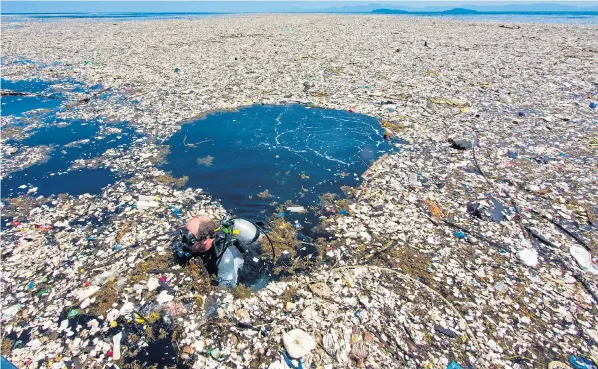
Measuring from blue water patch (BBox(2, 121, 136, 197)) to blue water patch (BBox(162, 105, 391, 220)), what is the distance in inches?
62.1

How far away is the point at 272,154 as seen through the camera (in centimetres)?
854

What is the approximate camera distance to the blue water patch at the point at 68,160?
23.0 feet

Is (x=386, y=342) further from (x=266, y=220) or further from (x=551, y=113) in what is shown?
(x=551, y=113)

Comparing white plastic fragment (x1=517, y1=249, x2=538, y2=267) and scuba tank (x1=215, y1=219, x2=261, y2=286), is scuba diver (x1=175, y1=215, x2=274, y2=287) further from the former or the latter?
white plastic fragment (x1=517, y1=249, x2=538, y2=267)

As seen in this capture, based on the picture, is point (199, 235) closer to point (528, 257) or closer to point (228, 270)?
point (228, 270)

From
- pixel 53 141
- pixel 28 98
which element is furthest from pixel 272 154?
pixel 28 98

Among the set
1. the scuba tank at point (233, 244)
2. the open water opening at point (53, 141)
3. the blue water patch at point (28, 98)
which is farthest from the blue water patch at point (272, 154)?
the blue water patch at point (28, 98)

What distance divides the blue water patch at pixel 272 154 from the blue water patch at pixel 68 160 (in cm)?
158

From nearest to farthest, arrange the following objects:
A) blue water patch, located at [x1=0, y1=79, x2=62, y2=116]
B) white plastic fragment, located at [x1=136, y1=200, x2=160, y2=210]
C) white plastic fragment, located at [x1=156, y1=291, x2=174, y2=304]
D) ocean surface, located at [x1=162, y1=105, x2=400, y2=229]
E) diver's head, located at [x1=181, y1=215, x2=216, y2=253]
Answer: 1. white plastic fragment, located at [x1=156, y1=291, x2=174, y2=304]
2. diver's head, located at [x1=181, y1=215, x2=216, y2=253]
3. white plastic fragment, located at [x1=136, y1=200, x2=160, y2=210]
4. ocean surface, located at [x1=162, y1=105, x2=400, y2=229]
5. blue water patch, located at [x1=0, y1=79, x2=62, y2=116]

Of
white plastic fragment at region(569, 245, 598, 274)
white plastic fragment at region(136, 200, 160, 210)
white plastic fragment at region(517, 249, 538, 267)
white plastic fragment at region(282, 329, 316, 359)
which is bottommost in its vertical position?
white plastic fragment at region(282, 329, 316, 359)

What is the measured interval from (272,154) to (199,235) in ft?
13.0

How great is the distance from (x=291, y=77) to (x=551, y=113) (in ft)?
33.8

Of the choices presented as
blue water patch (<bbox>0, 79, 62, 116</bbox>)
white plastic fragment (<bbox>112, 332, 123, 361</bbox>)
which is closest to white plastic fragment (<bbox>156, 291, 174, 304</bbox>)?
white plastic fragment (<bbox>112, 332, 123, 361</bbox>)

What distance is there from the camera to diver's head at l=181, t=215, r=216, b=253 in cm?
493
